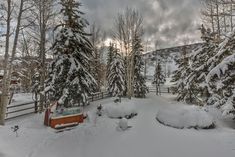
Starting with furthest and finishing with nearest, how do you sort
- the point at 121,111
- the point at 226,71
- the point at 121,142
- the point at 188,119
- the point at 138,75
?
the point at 138,75
the point at 121,111
the point at 188,119
the point at 121,142
the point at 226,71

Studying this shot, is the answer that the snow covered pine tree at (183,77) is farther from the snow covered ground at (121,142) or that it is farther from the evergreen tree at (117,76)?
the snow covered ground at (121,142)

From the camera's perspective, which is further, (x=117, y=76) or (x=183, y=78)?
(x=117, y=76)

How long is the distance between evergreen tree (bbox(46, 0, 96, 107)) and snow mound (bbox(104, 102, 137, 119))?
2173 millimetres

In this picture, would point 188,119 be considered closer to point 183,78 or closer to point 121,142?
point 121,142

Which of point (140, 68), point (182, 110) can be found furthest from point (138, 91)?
point (182, 110)

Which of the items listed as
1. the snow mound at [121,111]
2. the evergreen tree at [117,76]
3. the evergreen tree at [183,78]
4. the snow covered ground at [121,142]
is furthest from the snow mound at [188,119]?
the evergreen tree at [117,76]

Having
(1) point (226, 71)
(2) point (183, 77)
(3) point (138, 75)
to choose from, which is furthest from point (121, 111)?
(3) point (138, 75)

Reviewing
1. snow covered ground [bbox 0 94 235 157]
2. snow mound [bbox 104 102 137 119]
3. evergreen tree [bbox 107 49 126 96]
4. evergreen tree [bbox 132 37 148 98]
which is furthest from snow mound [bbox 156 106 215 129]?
evergreen tree [bbox 132 37 148 98]

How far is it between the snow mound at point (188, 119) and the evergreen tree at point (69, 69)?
6107 mm

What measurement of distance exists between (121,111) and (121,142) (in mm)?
3929

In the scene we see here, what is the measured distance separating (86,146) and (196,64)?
42.7 ft

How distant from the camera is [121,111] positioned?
13.0 metres

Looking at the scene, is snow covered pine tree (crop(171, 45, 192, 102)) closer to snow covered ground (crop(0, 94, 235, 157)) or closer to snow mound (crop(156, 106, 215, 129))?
snow covered ground (crop(0, 94, 235, 157))

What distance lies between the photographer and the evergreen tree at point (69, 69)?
45.5 feet
